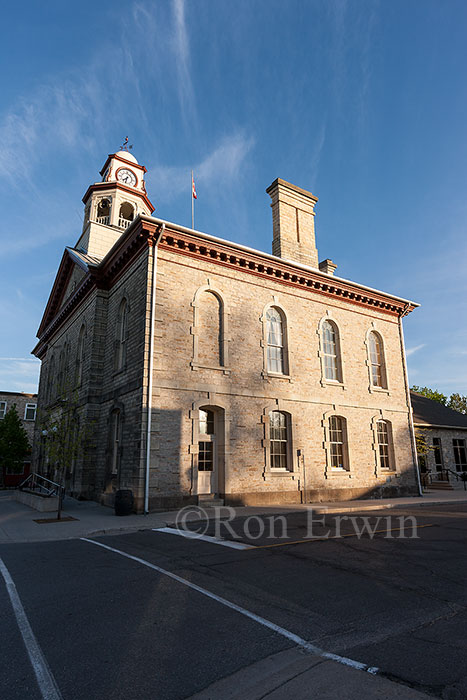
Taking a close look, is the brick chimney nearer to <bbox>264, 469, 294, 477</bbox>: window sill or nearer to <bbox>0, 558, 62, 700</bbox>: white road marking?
<bbox>264, 469, 294, 477</bbox>: window sill

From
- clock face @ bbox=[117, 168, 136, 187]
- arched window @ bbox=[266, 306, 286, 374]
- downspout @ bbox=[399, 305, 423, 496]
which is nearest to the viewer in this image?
arched window @ bbox=[266, 306, 286, 374]

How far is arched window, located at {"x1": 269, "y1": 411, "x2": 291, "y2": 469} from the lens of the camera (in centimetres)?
1691

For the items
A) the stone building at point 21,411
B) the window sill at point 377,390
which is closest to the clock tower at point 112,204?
the window sill at point 377,390

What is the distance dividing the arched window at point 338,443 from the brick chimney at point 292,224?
297 inches

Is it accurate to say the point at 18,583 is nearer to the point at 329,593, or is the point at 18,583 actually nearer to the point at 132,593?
the point at 132,593

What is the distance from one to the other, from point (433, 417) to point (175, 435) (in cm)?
2201

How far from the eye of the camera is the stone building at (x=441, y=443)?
2778cm

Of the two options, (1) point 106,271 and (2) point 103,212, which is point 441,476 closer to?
(1) point 106,271

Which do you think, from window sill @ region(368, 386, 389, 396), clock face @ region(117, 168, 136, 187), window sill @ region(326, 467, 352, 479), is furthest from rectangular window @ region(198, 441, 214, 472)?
clock face @ region(117, 168, 136, 187)

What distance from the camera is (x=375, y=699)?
115 inches

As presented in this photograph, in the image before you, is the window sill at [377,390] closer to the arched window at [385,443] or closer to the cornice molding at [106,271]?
the arched window at [385,443]

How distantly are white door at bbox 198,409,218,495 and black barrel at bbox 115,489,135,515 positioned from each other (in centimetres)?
279

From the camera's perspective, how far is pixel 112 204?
78.8ft

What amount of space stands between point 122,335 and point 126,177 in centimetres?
1290
